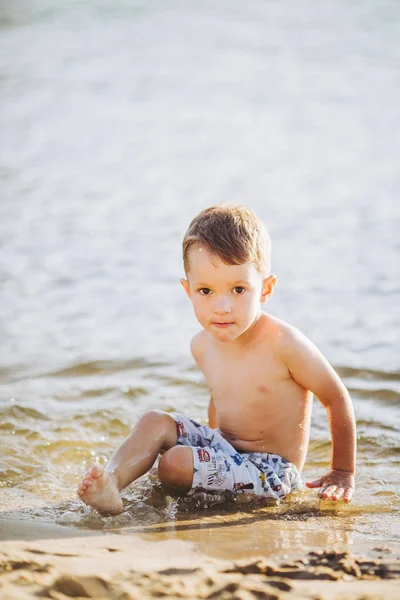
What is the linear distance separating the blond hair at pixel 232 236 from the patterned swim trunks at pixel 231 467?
2.16 ft

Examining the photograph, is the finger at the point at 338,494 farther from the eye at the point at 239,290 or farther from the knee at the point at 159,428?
the eye at the point at 239,290

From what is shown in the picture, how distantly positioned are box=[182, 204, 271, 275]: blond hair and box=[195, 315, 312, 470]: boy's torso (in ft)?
1.06

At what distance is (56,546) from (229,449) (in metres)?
1.07

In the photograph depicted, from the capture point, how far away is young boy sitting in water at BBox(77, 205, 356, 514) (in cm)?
337

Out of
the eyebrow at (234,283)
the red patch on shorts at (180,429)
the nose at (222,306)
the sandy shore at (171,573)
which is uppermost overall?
the eyebrow at (234,283)

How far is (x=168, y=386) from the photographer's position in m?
5.12

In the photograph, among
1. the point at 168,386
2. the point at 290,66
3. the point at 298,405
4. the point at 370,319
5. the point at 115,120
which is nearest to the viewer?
the point at 298,405

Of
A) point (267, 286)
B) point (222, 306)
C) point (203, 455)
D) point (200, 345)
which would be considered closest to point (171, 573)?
point (203, 455)

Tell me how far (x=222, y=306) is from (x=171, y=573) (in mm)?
1173

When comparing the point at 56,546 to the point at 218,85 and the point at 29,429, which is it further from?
the point at 218,85

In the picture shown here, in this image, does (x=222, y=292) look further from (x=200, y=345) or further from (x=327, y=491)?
(x=327, y=491)

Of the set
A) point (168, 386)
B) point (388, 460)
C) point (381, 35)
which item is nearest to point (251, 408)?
point (388, 460)

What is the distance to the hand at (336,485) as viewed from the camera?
3.38m

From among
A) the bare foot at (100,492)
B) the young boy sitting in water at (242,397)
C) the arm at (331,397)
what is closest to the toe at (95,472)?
the bare foot at (100,492)
